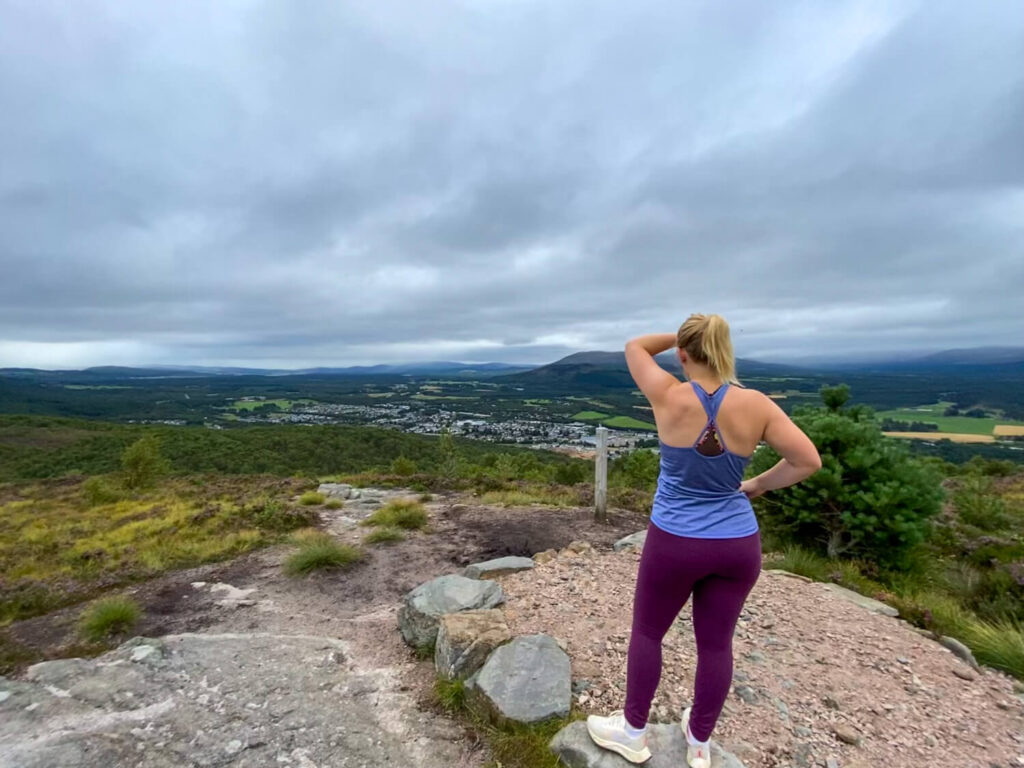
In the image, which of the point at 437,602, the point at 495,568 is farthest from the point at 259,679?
the point at 495,568

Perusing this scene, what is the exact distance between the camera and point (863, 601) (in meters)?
4.86

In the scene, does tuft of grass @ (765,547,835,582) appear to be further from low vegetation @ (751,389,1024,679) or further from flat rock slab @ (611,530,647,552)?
flat rock slab @ (611,530,647,552)

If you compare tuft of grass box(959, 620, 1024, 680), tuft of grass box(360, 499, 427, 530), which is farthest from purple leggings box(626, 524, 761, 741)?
tuft of grass box(360, 499, 427, 530)

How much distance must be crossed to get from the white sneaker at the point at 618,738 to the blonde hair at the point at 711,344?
1941 millimetres

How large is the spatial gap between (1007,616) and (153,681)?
8103 millimetres

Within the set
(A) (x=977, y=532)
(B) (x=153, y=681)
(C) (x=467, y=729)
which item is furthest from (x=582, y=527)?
(A) (x=977, y=532)

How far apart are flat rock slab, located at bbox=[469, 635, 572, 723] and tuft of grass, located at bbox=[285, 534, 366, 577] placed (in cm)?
386

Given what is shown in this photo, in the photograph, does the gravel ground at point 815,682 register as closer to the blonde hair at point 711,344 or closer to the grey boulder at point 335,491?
the blonde hair at point 711,344

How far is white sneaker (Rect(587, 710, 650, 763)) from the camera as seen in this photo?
251 cm

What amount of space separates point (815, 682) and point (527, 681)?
6.92 ft

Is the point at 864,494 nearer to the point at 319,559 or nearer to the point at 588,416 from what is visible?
the point at 319,559

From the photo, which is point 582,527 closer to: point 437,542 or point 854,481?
point 437,542

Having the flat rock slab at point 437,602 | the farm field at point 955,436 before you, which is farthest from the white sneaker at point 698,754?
the farm field at point 955,436

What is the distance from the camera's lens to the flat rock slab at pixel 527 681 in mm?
3111
